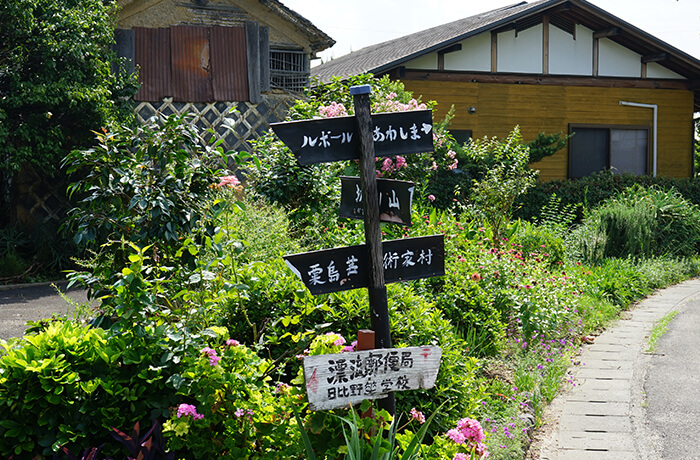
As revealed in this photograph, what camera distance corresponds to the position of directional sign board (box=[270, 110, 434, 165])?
344 cm

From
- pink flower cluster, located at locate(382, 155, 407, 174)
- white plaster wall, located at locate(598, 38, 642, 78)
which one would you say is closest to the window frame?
white plaster wall, located at locate(598, 38, 642, 78)

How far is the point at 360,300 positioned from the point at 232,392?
4.28ft

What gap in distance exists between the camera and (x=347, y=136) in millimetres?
3541

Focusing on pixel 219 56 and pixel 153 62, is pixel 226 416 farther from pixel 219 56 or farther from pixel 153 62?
pixel 219 56

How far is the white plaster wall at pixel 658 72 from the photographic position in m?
17.9

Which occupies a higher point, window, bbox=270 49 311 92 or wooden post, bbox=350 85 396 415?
window, bbox=270 49 311 92

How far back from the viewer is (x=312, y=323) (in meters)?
4.29

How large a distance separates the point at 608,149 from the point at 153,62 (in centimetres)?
1162

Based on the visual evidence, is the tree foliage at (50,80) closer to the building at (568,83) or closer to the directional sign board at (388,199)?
the building at (568,83)

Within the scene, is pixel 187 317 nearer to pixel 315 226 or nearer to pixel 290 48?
pixel 315 226

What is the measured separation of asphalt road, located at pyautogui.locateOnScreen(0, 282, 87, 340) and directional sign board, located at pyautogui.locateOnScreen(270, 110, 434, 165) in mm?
4545

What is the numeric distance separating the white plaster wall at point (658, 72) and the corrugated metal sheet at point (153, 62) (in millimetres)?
12492

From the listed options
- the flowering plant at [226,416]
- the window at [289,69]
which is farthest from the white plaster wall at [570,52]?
the flowering plant at [226,416]

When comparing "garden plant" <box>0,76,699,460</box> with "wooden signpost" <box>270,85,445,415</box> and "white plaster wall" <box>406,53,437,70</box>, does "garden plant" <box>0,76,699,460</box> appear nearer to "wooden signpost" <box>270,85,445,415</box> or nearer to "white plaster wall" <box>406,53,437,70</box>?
"wooden signpost" <box>270,85,445,415</box>
